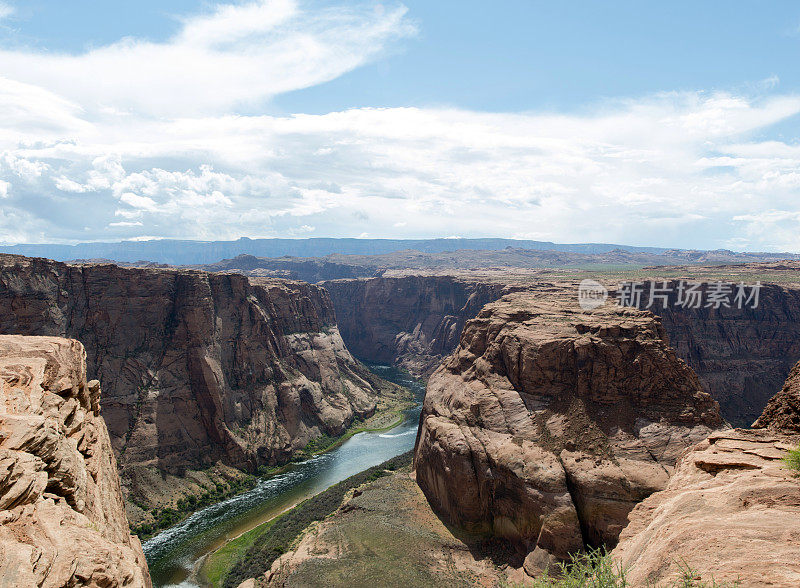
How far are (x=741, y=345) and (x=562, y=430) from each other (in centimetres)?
9527

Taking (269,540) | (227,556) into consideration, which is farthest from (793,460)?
(227,556)

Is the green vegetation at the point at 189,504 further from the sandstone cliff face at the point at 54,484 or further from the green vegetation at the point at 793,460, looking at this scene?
the green vegetation at the point at 793,460

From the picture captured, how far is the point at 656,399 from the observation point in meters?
47.6

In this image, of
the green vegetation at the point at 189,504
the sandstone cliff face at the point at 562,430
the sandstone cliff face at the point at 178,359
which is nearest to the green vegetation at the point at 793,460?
the sandstone cliff face at the point at 562,430

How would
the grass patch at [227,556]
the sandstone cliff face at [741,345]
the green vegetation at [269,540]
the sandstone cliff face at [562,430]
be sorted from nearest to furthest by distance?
1. the sandstone cliff face at [562,430]
2. the green vegetation at [269,540]
3. the grass patch at [227,556]
4. the sandstone cliff face at [741,345]

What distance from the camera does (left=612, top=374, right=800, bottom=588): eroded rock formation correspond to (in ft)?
46.4

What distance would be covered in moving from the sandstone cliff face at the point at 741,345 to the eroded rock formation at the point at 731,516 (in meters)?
99.8

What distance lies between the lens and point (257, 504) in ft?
251

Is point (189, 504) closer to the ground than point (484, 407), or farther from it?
closer to the ground

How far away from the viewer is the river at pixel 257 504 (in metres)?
59.8

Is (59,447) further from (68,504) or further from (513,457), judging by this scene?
(513,457)

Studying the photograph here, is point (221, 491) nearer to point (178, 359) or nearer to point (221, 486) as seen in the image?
point (221, 486)

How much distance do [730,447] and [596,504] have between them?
22007mm

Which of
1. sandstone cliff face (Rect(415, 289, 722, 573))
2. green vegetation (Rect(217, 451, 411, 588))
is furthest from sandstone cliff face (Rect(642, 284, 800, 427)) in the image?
green vegetation (Rect(217, 451, 411, 588))
